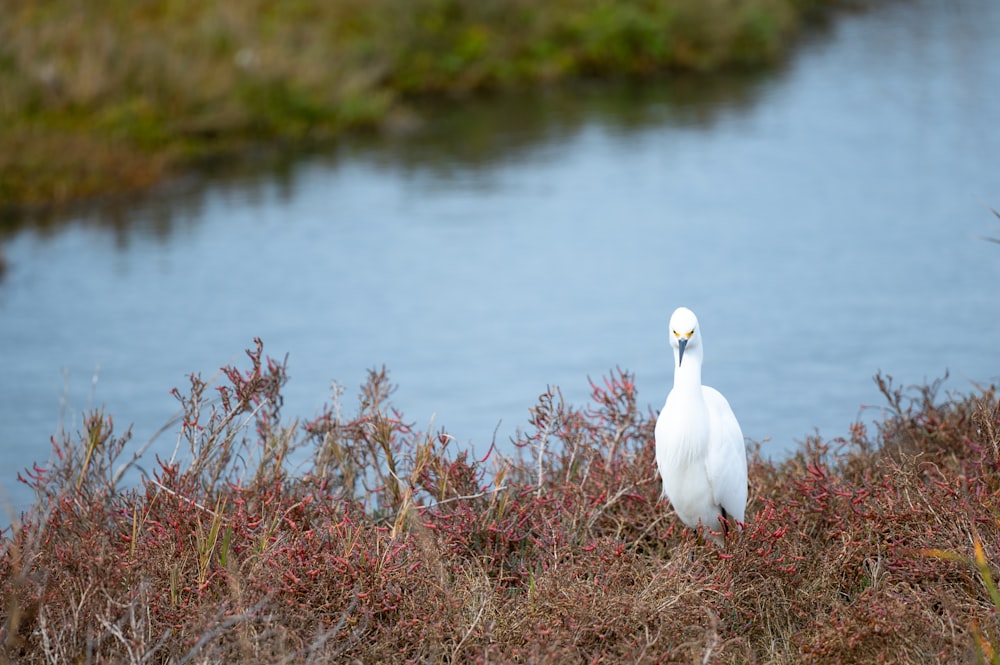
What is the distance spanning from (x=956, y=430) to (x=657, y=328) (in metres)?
3.72

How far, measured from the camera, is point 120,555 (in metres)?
4.19

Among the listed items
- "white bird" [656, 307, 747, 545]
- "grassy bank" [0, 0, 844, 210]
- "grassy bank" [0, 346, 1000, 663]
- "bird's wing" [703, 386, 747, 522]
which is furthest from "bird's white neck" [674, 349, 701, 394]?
"grassy bank" [0, 0, 844, 210]

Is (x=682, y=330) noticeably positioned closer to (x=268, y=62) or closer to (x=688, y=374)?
(x=688, y=374)

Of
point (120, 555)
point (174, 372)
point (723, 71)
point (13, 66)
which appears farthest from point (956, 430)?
point (723, 71)

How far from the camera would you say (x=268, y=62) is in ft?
49.7

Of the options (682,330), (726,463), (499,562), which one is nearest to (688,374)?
(682,330)

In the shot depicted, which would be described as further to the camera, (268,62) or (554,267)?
(268,62)

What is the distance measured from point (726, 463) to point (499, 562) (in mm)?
899

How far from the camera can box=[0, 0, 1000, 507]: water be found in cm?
784

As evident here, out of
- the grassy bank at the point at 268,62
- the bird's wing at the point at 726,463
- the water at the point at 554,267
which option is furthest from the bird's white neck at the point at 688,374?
the grassy bank at the point at 268,62

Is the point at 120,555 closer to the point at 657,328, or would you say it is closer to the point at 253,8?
the point at 657,328

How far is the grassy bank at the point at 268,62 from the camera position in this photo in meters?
13.3

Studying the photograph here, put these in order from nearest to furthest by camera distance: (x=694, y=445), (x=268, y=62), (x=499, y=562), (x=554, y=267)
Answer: (x=694, y=445), (x=499, y=562), (x=554, y=267), (x=268, y=62)

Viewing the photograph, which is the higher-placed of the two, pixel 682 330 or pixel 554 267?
pixel 554 267
